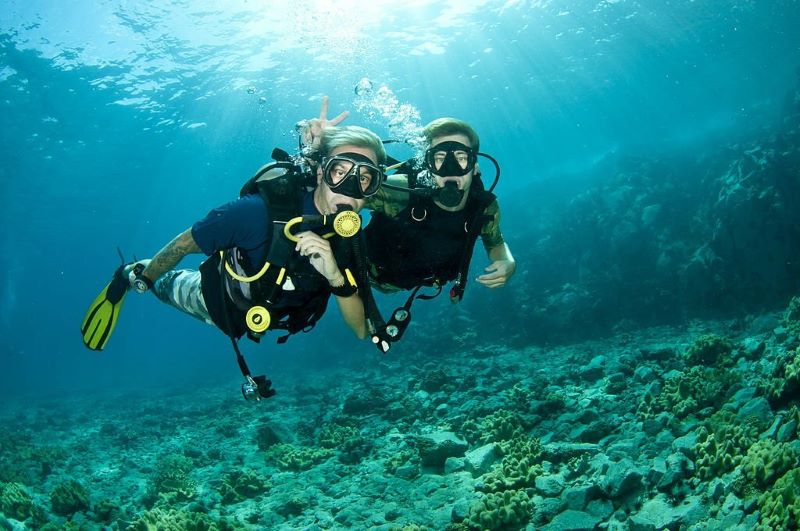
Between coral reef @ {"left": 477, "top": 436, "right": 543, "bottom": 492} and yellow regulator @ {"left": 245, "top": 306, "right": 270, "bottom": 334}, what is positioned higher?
yellow regulator @ {"left": 245, "top": 306, "right": 270, "bottom": 334}

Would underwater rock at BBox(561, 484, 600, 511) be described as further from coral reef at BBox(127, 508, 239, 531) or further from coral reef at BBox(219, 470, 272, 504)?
coral reef at BBox(219, 470, 272, 504)

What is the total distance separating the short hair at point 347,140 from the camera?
162 inches

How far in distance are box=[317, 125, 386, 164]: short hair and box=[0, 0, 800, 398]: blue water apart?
1908cm

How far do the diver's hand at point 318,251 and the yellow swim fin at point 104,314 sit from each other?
10.7 ft

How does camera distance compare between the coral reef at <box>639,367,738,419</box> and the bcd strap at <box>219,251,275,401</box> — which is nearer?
the bcd strap at <box>219,251,275,401</box>

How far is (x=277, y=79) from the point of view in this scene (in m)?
26.4

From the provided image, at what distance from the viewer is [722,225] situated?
52.9 feet

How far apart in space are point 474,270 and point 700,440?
2477 cm

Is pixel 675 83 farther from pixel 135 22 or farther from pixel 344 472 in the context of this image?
pixel 344 472

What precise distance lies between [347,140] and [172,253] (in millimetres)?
2333

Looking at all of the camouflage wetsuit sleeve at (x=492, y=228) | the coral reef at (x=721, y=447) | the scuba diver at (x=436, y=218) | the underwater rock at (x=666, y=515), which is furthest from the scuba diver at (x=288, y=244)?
the coral reef at (x=721, y=447)

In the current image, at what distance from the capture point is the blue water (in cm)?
2078

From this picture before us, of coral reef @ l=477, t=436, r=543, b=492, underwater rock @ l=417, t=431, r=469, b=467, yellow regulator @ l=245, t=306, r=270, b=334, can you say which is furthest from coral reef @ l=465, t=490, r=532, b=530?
yellow regulator @ l=245, t=306, r=270, b=334

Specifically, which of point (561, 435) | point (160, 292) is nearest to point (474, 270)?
point (561, 435)
